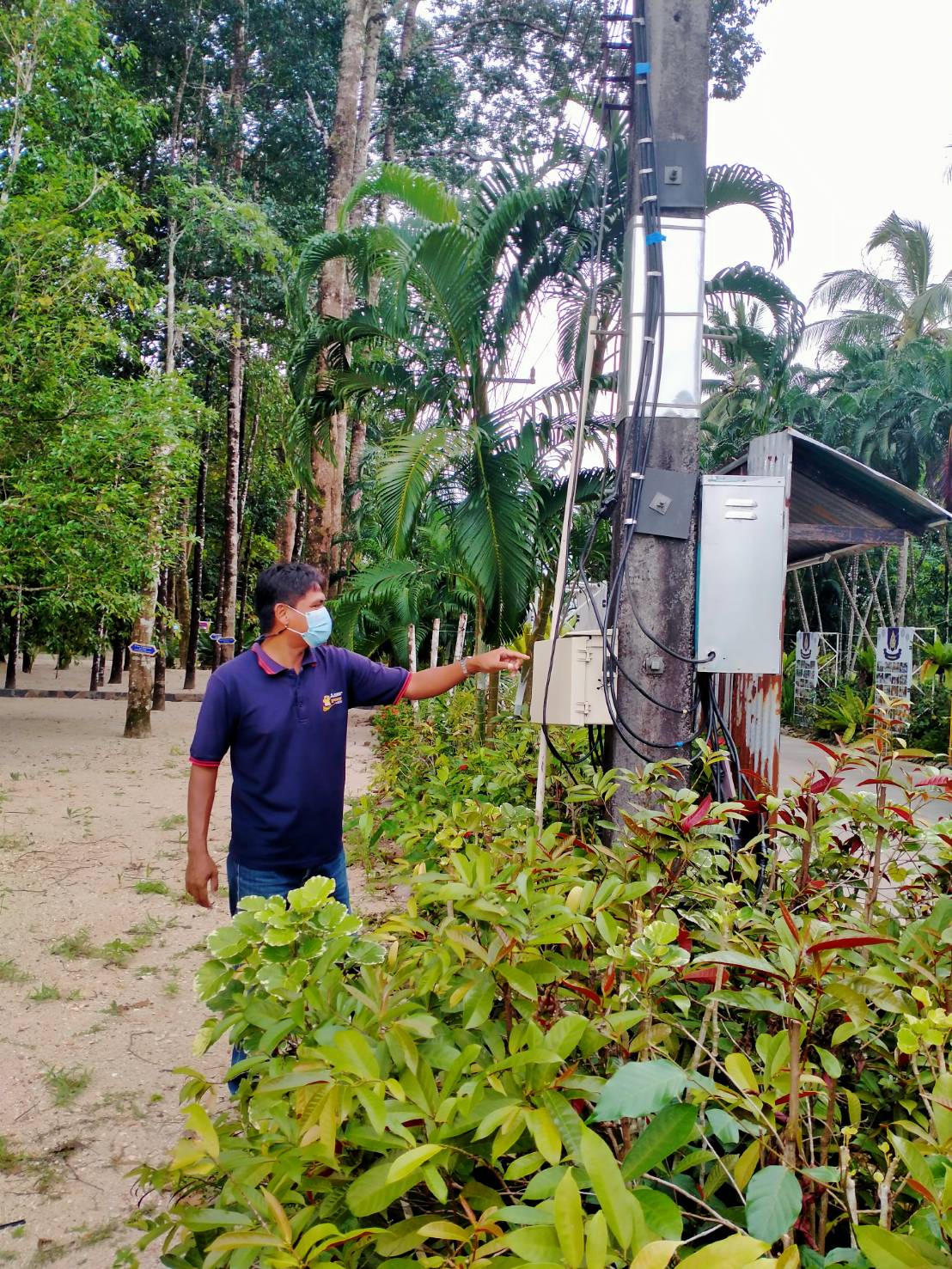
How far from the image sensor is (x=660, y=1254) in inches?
39.4

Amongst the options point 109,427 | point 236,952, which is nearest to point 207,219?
point 109,427

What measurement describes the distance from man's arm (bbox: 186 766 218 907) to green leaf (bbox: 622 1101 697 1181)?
2.37 meters

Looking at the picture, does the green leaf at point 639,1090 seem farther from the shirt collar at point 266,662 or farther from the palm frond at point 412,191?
the palm frond at point 412,191

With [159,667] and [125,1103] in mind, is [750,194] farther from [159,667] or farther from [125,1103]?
[159,667]

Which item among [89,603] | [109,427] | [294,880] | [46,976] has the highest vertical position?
[109,427]

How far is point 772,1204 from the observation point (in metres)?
1.19

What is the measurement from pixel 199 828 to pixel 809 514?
12.1 feet

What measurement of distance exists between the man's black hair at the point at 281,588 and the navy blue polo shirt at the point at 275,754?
0.12 meters

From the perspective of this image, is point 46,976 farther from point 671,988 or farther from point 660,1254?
point 660,1254

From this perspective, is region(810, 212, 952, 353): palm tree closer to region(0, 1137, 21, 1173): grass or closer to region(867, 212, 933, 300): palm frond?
region(867, 212, 933, 300): palm frond

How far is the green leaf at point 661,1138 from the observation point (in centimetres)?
124

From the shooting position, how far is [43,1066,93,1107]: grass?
3.66 m

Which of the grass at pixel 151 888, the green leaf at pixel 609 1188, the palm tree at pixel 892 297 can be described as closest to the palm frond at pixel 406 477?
the grass at pixel 151 888

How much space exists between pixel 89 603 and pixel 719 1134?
1184 cm
